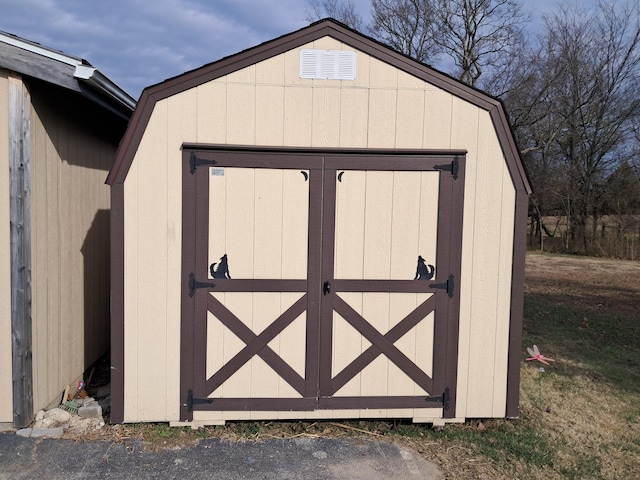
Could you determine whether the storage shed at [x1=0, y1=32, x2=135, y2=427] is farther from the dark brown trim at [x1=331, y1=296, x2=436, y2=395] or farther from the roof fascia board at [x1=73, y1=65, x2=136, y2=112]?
the dark brown trim at [x1=331, y1=296, x2=436, y2=395]

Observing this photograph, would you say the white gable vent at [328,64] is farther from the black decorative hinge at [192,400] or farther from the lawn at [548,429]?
the lawn at [548,429]

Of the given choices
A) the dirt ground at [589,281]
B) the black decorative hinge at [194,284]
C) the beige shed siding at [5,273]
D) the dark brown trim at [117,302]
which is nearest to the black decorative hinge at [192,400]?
the dark brown trim at [117,302]

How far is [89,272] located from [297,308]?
240 centimetres

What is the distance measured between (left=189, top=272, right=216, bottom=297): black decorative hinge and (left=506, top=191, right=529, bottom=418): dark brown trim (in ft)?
7.56

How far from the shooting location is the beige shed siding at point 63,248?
410 centimetres

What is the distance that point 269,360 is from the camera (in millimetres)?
4141

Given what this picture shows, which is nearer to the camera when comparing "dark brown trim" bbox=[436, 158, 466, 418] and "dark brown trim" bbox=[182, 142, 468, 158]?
"dark brown trim" bbox=[182, 142, 468, 158]

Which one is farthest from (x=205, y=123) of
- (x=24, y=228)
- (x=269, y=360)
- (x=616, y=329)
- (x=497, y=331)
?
(x=616, y=329)

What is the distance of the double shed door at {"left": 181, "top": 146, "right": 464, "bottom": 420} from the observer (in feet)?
13.2

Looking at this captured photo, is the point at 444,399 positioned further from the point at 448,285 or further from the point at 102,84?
the point at 102,84

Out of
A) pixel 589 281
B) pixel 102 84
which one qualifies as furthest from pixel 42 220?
pixel 589 281

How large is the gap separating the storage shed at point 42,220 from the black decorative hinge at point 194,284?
1.15m

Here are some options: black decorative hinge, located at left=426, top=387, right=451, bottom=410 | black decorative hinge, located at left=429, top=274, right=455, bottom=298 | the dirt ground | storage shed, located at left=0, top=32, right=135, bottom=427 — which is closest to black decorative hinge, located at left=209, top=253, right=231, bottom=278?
storage shed, located at left=0, top=32, right=135, bottom=427

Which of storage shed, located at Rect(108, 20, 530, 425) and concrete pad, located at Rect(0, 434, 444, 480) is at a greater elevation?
storage shed, located at Rect(108, 20, 530, 425)
